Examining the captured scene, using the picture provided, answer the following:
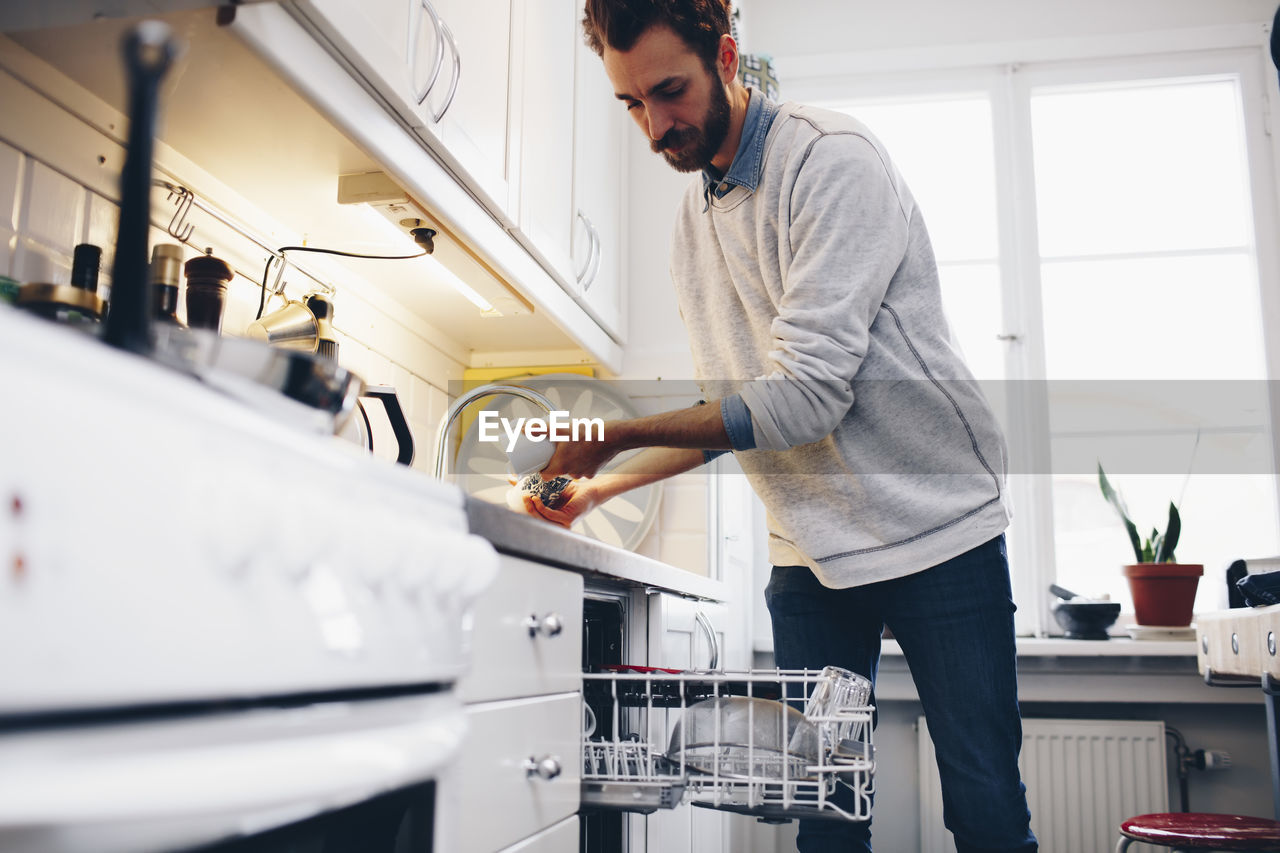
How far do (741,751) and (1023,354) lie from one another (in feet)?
7.23

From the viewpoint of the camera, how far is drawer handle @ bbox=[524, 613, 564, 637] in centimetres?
92

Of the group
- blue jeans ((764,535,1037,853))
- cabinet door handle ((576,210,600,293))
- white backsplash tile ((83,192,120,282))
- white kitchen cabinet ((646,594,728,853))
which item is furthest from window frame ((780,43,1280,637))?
white backsplash tile ((83,192,120,282))

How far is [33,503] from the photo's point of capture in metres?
0.32

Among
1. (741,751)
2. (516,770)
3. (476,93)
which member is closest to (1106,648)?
(741,751)

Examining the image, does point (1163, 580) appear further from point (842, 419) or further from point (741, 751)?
point (741, 751)

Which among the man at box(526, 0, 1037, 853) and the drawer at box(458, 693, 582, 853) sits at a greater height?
the man at box(526, 0, 1037, 853)

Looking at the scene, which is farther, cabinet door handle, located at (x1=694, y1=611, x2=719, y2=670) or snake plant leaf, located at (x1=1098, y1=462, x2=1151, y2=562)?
snake plant leaf, located at (x1=1098, y1=462, x2=1151, y2=562)

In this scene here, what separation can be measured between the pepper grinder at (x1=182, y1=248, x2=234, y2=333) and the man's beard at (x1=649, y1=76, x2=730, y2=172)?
634mm

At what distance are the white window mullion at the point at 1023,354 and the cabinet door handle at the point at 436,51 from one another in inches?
80.1

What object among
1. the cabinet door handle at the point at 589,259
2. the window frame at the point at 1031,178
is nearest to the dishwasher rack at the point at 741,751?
the cabinet door handle at the point at 589,259

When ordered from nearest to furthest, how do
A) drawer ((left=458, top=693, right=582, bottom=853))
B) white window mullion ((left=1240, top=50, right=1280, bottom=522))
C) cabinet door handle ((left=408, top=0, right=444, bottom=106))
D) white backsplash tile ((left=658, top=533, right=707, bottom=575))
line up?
1. drawer ((left=458, top=693, right=582, bottom=853))
2. cabinet door handle ((left=408, top=0, right=444, bottom=106))
3. white backsplash tile ((left=658, top=533, right=707, bottom=575))
4. white window mullion ((left=1240, top=50, right=1280, bottom=522))

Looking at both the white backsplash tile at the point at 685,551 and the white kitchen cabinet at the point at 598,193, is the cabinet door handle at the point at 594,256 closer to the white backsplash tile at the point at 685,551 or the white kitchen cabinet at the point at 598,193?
the white kitchen cabinet at the point at 598,193

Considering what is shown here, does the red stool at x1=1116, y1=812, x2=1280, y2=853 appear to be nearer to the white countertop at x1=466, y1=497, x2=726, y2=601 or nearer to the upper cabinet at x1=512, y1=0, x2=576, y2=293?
the white countertop at x1=466, y1=497, x2=726, y2=601

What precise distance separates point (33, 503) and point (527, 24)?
168 cm
